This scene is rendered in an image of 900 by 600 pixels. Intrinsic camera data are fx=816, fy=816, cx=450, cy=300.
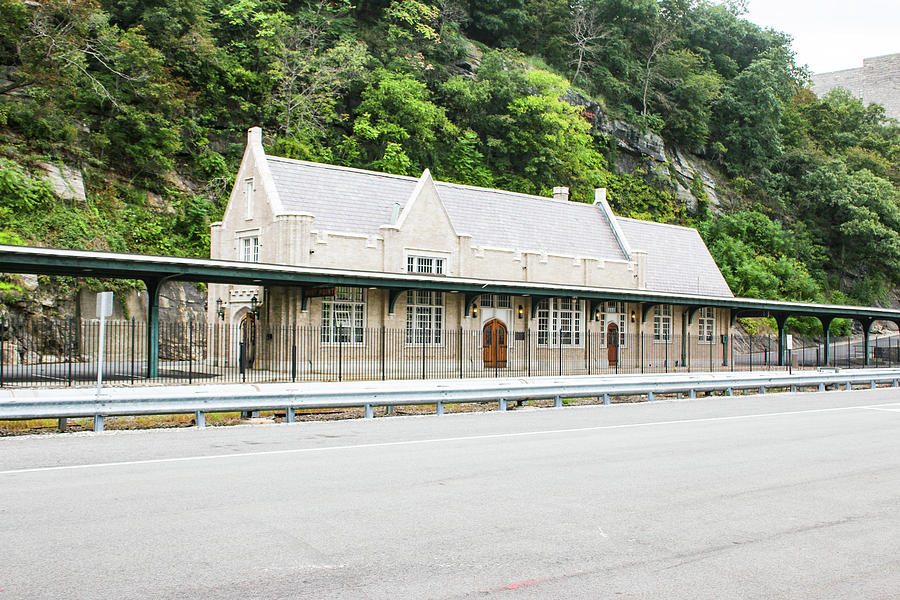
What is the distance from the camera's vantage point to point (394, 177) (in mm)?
36219

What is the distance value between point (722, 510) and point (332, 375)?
21.0m

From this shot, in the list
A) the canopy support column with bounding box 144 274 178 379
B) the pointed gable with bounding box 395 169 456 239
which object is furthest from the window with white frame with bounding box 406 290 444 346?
the canopy support column with bounding box 144 274 178 379

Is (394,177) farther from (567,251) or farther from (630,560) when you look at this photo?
(630,560)

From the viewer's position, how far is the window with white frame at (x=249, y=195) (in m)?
33.1

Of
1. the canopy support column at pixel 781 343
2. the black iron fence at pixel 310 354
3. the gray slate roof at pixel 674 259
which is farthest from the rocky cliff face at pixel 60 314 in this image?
the canopy support column at pixel 781 343

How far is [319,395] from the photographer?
1759cm

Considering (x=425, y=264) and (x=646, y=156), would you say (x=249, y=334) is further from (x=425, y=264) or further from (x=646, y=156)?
(x=646, y=156)

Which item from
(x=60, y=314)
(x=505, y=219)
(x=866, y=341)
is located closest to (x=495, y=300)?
(x=505, y=219)

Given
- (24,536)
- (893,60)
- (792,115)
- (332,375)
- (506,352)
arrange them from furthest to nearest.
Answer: (893,60) < (792,115) < (506,352) < (332,375) < (24,536)

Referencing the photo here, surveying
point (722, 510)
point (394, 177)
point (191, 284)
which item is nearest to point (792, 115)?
point (394, 177)

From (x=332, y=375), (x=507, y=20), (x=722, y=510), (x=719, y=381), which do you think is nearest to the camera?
(x=722, y=510)

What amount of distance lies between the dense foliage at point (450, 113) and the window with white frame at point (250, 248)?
23.9 ft

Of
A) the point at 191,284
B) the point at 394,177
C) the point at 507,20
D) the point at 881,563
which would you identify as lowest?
the point at 881,563

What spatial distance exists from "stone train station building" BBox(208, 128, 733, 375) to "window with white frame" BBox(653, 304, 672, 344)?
0.07 m
